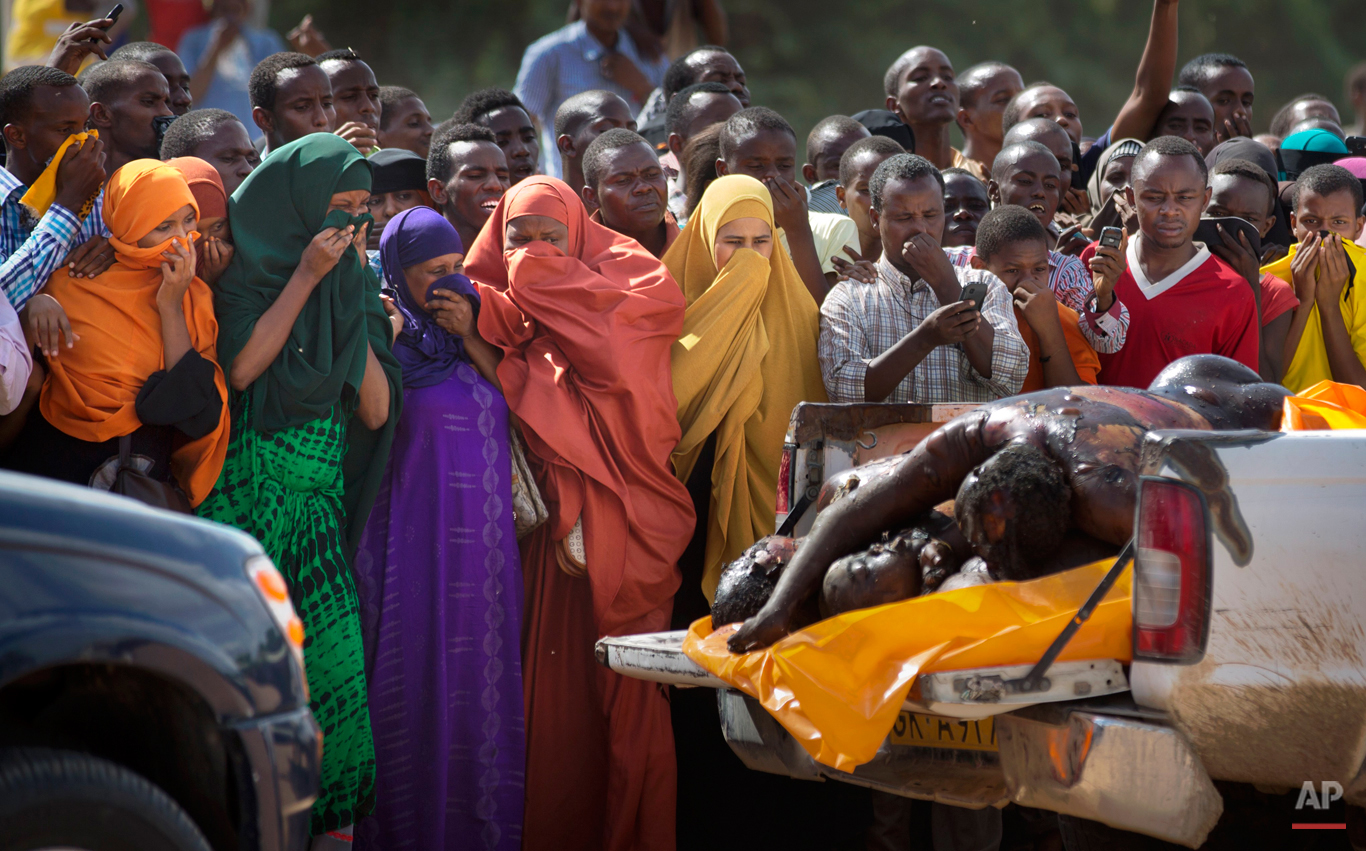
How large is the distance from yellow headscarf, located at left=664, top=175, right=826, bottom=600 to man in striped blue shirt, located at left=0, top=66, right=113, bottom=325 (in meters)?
2.09

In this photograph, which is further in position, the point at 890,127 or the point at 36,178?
the point at 890,127

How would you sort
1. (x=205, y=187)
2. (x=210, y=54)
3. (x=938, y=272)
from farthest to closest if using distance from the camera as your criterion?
(x=210, y=54), (x=938, y=272), (x=205, y=187)

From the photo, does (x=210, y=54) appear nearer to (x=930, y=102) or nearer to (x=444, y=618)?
(x=930, y=102)

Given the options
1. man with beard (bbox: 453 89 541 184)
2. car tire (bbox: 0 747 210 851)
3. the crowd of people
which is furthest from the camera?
man with beard (bbox: 453 89 541 184)

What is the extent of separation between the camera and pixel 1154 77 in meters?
7.72

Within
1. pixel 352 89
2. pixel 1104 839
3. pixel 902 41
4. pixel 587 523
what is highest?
pixel 902 41

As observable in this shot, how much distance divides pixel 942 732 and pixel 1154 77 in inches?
217

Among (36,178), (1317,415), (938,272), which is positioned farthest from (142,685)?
(938,272)

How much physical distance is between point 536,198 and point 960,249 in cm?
186

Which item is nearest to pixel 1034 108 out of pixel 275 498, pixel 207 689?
pixel 275 498

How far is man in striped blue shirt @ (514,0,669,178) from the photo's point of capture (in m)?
8.99

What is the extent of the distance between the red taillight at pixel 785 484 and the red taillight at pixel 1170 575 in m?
1.50

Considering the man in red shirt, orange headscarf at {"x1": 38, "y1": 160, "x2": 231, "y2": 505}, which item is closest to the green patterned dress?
orange headscarf at {"x1": 38, "y1": 160, "x2": 231, "y2": 505}

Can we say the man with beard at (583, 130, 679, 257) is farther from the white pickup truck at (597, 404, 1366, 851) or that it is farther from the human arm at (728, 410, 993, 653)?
the white pickup truck at (597, 404, 1366, 851)
